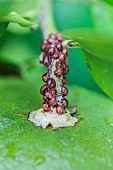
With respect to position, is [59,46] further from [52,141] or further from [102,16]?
[102,16]

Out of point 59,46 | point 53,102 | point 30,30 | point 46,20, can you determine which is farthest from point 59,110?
point 30,30

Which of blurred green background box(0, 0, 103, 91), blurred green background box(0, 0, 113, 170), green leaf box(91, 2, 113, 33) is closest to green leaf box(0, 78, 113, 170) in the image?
blurred green background box(0, 0, 113, 170)

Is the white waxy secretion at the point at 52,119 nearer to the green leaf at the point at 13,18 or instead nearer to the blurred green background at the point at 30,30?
the green leaf at the point at 13,18

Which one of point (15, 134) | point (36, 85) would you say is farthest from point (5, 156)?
point (36, 85)

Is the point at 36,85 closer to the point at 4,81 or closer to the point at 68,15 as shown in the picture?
the point at 4,81

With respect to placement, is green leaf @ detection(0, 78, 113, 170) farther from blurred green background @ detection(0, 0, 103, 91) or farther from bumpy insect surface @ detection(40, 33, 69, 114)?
blurred green background @ detection(0, 0, 103, 91)
